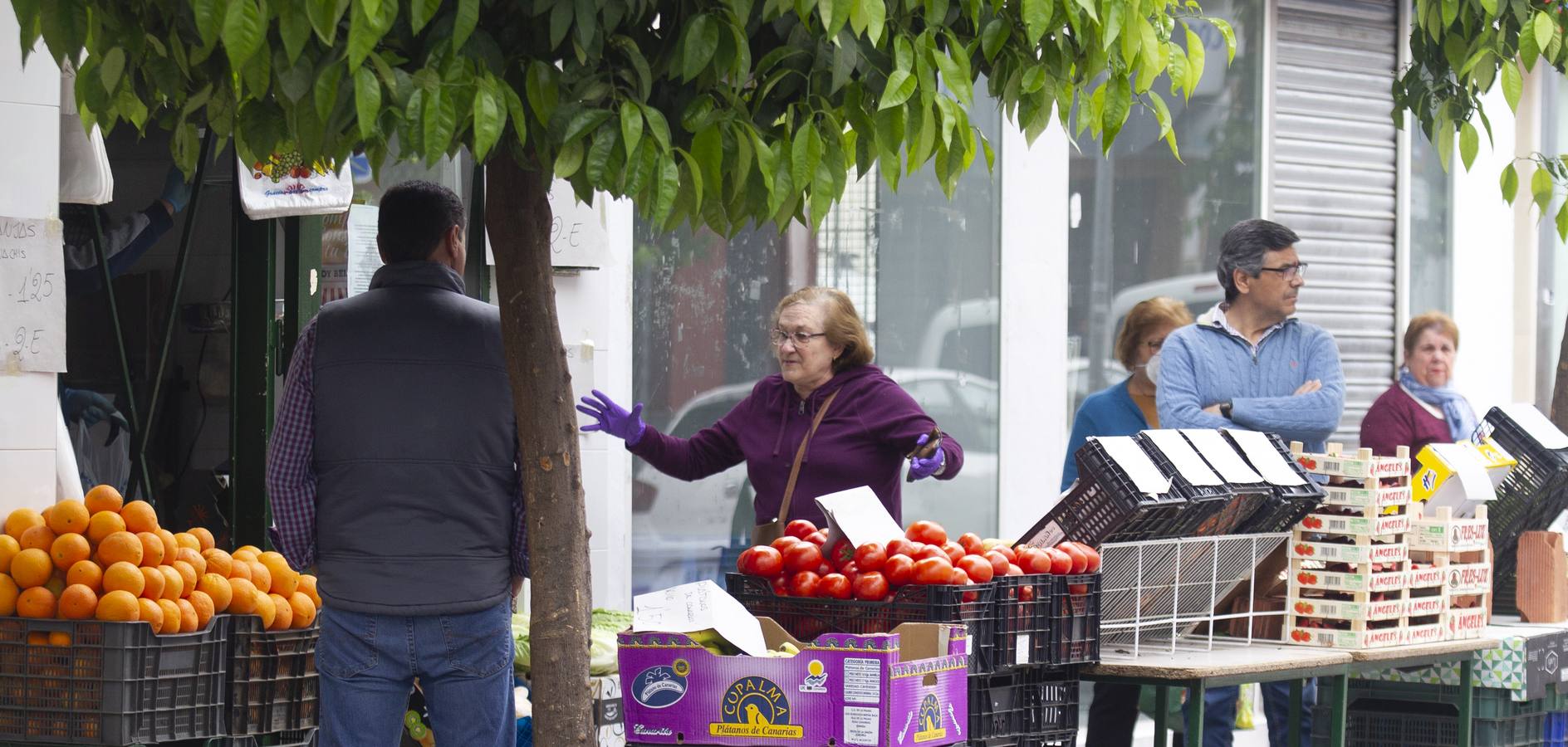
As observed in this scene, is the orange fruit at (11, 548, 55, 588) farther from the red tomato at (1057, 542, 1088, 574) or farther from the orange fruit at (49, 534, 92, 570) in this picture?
the red tomato at (1057, 542, 1088, 574)

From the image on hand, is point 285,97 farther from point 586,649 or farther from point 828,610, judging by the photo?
point 828,610

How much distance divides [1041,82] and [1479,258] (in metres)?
8.55

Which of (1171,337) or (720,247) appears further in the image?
(720,247)

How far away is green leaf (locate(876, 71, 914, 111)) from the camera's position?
312 cm

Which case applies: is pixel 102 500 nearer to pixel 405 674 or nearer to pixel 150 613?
pixel 150 613

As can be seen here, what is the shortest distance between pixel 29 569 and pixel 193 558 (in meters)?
0.42

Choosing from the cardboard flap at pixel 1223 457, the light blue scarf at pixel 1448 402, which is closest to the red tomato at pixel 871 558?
the cardboard flap at pixel 1223 457

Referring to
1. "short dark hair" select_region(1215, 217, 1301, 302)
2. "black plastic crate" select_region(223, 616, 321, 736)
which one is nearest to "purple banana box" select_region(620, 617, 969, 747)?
"black plastic crate" select_region(223, 616, 321, 736)

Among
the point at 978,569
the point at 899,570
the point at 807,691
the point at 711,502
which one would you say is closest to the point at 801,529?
the point at 899,570

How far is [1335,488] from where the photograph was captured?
5.61 meters

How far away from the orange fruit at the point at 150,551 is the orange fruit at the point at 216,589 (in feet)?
0.46

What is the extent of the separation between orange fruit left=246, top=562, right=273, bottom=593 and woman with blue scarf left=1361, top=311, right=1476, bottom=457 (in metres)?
4.95

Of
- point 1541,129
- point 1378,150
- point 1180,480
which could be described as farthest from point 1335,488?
point 1541,129

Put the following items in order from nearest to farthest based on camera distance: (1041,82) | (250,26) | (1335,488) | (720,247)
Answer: (250,26) < (1041,82) < (1335,488) < (720,247)
